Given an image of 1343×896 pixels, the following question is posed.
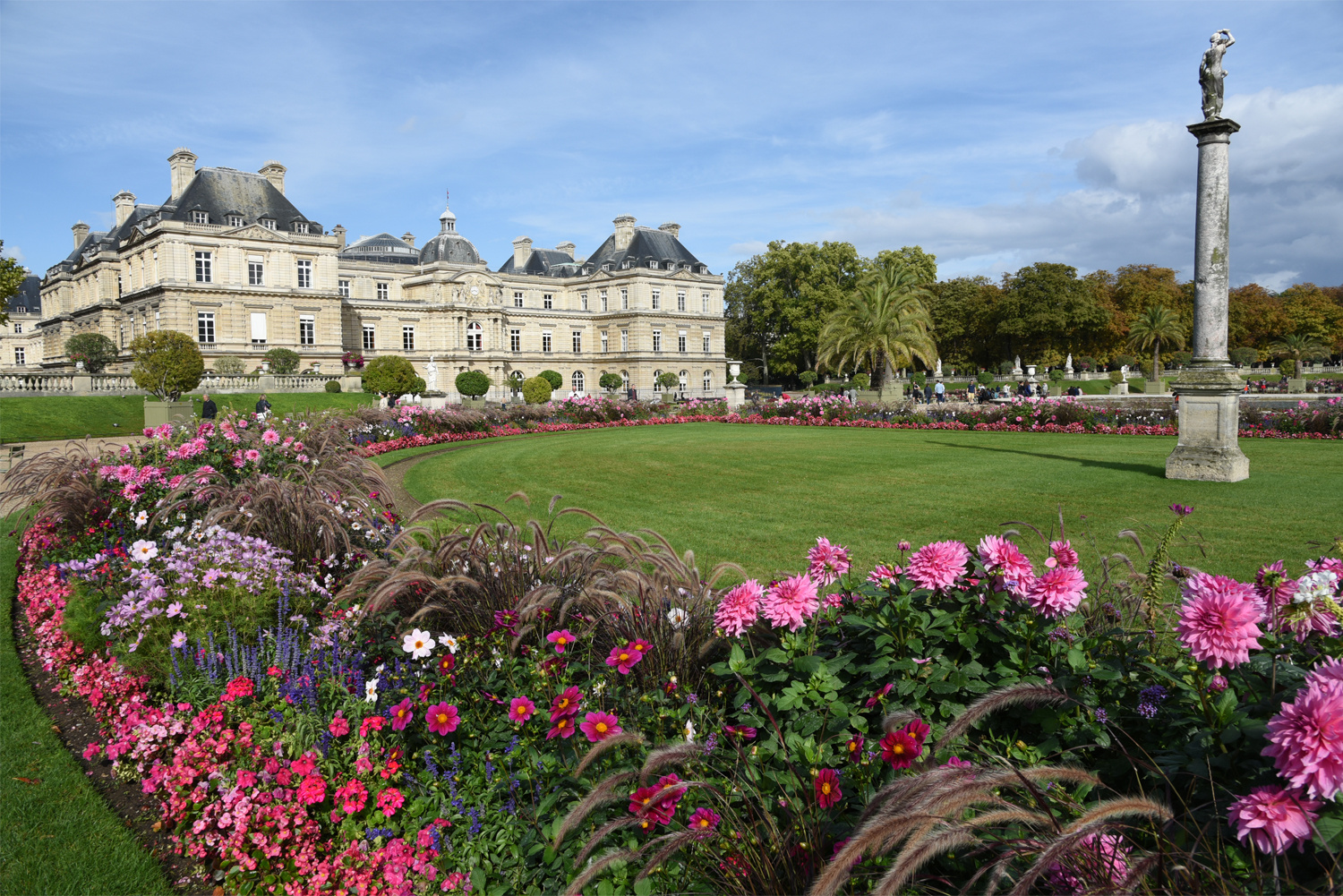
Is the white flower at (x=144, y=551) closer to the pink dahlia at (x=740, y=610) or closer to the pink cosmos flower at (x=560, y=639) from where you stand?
the pink cosmos flower at (x=560, y=639)

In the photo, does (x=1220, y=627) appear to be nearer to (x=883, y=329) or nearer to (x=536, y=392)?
(x=536, y=392)

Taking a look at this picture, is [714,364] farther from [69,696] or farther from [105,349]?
[69,696]

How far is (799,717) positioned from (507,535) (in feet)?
7.46

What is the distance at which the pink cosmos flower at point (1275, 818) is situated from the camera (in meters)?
1.56

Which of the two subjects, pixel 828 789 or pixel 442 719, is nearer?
pixel 828 789

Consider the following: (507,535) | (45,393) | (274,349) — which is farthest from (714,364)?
(507,535)

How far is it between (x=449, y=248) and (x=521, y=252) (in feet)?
45.8

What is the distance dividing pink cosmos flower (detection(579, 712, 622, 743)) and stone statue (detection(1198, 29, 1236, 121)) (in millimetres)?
12540

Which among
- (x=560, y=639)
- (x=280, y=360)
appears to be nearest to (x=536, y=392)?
(x=280, y=360)

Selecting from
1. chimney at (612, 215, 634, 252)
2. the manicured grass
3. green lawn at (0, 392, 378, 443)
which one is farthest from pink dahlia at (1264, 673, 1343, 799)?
chimney at (612, 215, 634, 252)

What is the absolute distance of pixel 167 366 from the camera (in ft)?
102

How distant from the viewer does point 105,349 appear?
166 feet

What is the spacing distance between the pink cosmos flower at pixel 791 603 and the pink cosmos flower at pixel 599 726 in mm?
665

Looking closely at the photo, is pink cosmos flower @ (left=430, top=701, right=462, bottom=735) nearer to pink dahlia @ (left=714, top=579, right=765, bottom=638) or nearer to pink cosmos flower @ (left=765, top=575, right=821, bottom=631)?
pink dahlia @ (left=714, top=579, right=765, bottom=638)
